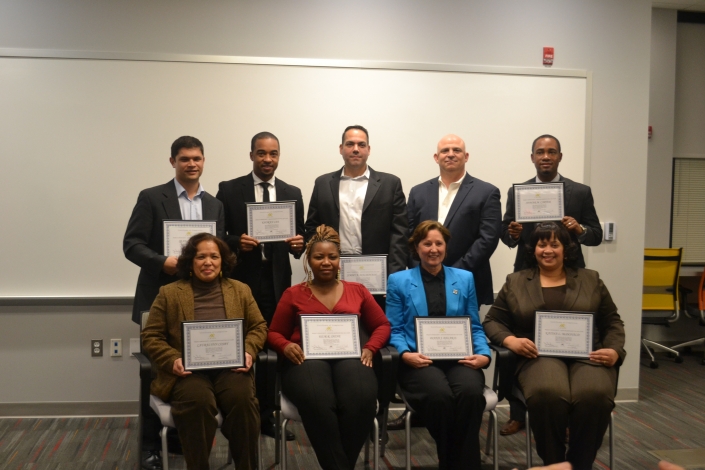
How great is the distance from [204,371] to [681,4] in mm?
6404

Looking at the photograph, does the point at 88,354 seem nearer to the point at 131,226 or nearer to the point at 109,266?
the point at 109,266

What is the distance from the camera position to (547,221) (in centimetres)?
360

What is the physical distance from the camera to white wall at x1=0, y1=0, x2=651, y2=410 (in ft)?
13.8

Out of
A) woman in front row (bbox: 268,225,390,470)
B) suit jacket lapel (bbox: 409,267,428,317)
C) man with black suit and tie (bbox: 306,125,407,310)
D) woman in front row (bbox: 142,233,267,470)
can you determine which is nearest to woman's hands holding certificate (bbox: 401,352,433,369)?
woman in front row (bbox: 268,225,390,470)

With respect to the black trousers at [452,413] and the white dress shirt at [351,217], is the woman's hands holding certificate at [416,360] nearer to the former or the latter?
the black trousers at [452,413]

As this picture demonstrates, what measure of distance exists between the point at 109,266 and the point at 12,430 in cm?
122

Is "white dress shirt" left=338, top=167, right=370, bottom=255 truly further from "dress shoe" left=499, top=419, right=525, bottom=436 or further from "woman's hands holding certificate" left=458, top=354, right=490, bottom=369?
"dress shoe" left=499, top=419, right=525, bottom=436

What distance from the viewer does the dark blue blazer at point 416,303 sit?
329cm

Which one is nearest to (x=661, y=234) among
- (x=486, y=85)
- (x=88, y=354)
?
(x=486, y=85)

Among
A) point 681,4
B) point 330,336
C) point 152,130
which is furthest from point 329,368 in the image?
point 681,4

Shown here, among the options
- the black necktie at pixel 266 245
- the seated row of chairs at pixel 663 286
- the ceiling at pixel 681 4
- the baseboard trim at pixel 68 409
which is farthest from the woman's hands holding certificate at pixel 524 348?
the ceiling at pixel 681 4

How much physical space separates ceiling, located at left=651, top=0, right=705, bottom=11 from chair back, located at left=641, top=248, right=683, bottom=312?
8.69ft

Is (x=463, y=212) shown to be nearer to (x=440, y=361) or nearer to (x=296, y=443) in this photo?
(x=440, y=361)

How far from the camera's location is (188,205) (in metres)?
3.53
